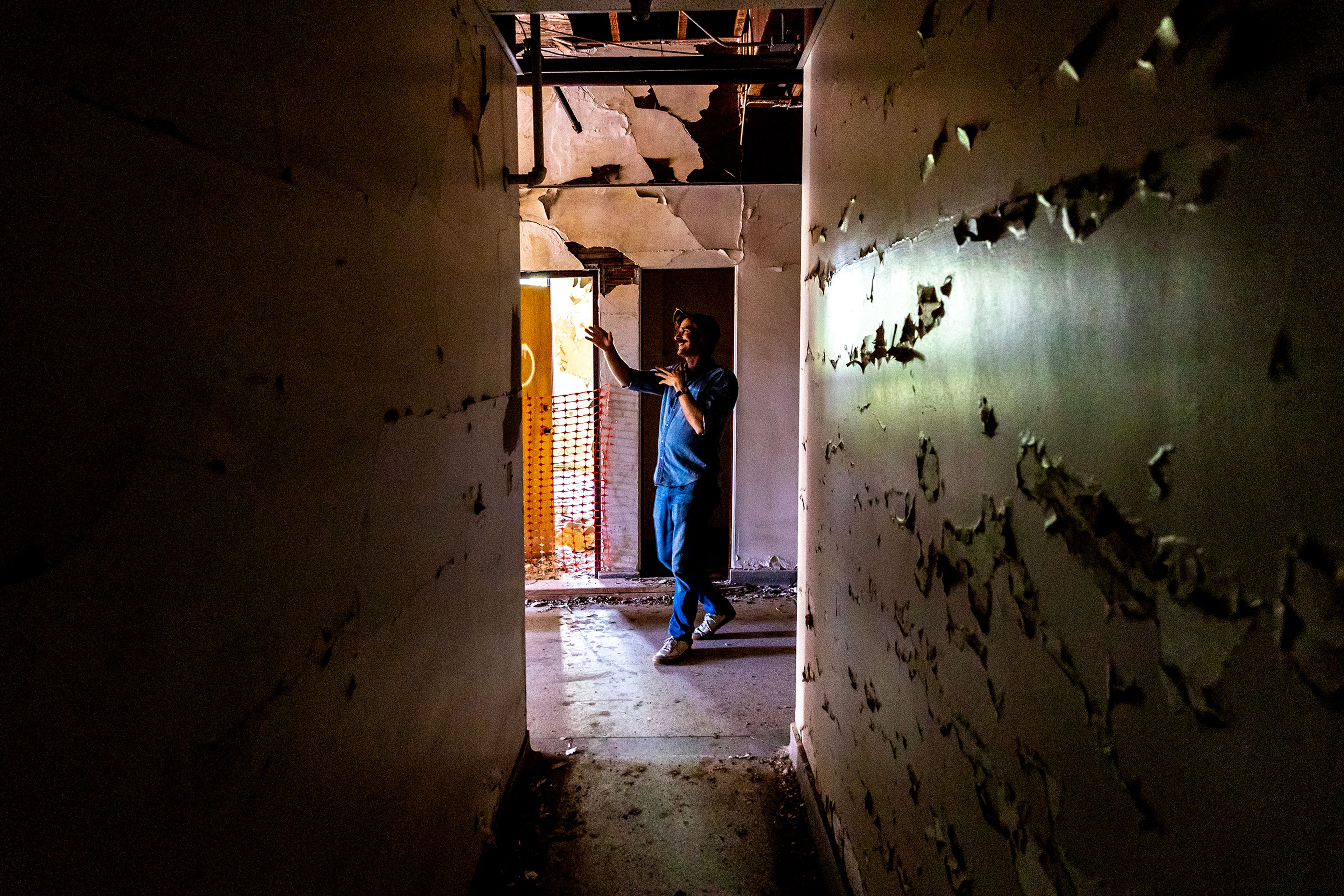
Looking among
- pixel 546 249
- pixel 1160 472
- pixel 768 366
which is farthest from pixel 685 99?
pixel 1160 472

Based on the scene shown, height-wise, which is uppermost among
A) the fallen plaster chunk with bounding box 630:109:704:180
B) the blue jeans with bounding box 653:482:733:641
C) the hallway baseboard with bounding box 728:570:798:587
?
the fallen plaster chunk with bounding box 630:109:704:180

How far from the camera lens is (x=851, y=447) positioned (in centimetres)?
150

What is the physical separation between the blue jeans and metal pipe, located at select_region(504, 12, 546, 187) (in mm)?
1736

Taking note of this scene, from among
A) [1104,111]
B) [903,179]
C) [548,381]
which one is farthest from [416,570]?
[548,381]

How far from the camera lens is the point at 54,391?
1.64 feet

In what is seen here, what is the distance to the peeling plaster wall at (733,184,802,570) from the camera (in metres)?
4.40

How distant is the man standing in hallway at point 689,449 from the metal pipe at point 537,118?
1.28 meters

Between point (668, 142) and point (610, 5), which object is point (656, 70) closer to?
point (610, 5)

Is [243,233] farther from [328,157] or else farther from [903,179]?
[903,179]

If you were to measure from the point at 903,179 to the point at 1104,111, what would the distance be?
1.83ft

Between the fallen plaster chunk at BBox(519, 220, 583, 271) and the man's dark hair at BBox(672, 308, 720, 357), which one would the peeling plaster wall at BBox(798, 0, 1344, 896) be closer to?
the man's dark hair at BBox(672, 308, 720, 357)

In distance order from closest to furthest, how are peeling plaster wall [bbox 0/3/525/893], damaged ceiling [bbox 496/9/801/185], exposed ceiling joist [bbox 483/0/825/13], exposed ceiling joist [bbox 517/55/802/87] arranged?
peeling plaster wall [bbox 0/3/525/893], exposed ceiling joist [bbox 483/0/825/13], exposed ceiling joist [bbox 517/55/802/87], damaged ceiling [bbox 496/9/801/185]

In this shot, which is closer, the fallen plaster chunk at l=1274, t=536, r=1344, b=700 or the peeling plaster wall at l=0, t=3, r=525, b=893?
the fallen plaster chunk at l=1274, t=536, r=1344, b=700

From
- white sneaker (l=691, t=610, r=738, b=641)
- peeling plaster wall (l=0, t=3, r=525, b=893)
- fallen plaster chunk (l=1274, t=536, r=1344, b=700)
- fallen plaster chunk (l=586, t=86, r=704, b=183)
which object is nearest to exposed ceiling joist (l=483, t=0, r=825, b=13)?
peeling plaster wall (l=0, t=3, r=525, b=893)
